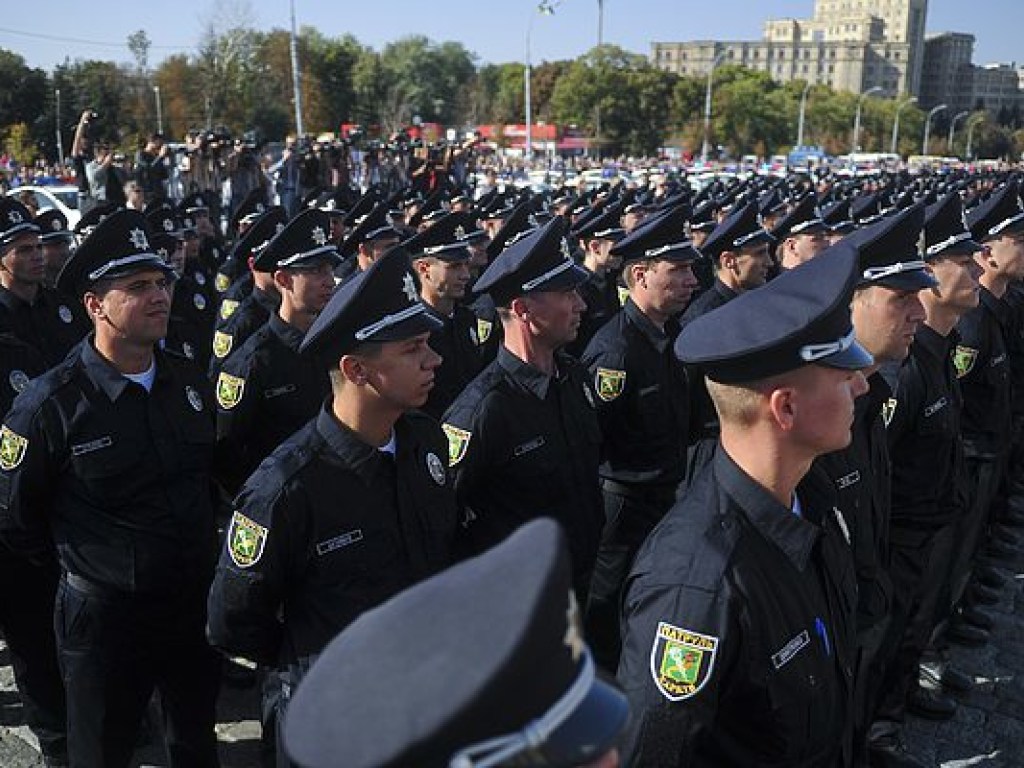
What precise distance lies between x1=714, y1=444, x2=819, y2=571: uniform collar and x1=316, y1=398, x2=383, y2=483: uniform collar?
122cm

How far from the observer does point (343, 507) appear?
2.99 metres

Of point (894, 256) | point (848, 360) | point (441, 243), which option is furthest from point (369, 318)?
point (441, 243)

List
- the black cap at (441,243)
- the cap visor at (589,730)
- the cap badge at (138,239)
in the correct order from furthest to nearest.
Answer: the black cap at (441,243) < the cap badge at (138,239) < the cap visor at (589,730)

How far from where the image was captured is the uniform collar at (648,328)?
527cm

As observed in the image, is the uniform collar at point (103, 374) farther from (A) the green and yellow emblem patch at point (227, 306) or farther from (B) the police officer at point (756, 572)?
(A) the green and yellow emblem patch at point (227, 306)

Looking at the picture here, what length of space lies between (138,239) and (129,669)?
188 cm

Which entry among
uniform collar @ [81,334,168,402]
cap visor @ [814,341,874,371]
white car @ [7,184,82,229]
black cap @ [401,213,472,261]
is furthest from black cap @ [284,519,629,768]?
white car @ [7,184,82,229]

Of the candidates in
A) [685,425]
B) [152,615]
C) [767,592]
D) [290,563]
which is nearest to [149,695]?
[152,615]

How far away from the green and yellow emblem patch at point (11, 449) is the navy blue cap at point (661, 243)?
3539 millimetres

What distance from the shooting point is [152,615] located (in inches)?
145

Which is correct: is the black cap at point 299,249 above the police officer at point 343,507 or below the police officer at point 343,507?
above

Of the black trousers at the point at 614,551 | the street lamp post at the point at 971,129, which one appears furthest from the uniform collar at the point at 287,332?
the street lamp post at the point at 971,129

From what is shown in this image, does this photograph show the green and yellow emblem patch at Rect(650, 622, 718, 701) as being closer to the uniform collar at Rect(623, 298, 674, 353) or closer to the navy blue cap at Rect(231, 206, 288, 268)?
the uniform collar at Rect(623, 298, 674, 353)

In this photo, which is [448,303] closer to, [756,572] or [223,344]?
→ [223,344]
